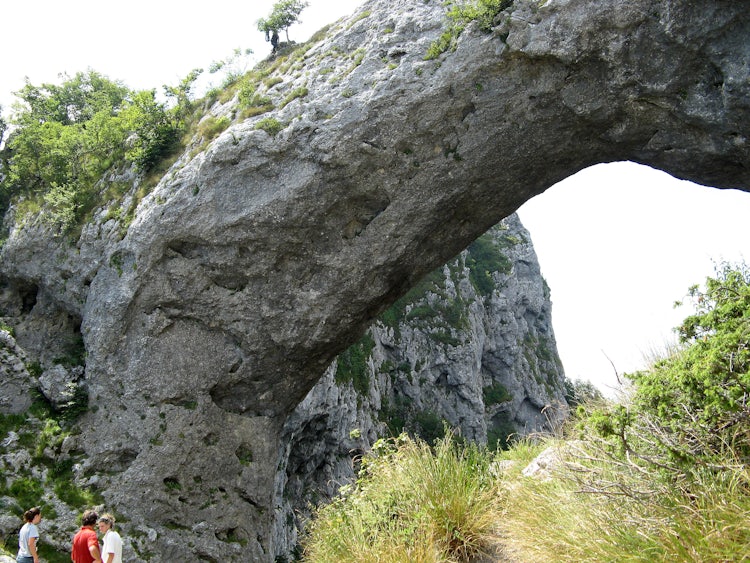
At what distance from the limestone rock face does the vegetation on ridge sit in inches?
231

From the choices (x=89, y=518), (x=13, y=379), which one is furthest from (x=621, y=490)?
(x=13, y=379)

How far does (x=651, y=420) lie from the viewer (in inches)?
236

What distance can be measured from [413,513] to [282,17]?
14.3 meters

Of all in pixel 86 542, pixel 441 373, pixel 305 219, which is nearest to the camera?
pixel 86 542

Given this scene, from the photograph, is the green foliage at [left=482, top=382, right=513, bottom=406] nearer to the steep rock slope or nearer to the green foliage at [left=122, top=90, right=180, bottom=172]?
the steep rock slope

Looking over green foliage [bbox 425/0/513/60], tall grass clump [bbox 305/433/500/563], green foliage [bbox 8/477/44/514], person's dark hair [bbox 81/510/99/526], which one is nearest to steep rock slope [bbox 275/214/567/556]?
tall grass clump [bbox 305/433/500/563]

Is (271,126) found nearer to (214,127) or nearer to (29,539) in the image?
(214,127)

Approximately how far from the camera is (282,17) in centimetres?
1689

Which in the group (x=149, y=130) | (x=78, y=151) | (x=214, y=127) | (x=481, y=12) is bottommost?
(x=481, y=12)

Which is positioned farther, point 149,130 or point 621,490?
point 149,130

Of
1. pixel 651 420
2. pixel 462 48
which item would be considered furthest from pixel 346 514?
pixel 462 48

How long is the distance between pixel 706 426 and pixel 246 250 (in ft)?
33.9

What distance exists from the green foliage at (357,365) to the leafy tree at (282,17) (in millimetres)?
14856

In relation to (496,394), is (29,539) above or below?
above
